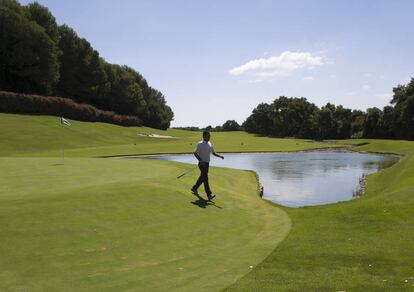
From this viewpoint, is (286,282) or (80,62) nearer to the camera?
(286,282)

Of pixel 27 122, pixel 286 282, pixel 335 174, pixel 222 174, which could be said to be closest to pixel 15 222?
pixel 286 282

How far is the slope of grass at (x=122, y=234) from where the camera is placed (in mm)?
9125

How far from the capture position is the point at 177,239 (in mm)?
12570

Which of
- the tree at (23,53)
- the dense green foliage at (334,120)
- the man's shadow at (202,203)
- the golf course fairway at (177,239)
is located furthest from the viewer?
the dense green foliage at (334,120)

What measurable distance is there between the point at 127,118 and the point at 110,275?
9945 centimetres

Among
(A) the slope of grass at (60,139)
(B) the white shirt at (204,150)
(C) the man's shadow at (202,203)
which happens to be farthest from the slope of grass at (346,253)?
(A) the slope of grass at (60,139)

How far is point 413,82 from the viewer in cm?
11044

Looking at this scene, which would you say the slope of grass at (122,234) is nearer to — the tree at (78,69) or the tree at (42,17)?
the tree at (42,17)

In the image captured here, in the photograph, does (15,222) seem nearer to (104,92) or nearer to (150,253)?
(150,253)

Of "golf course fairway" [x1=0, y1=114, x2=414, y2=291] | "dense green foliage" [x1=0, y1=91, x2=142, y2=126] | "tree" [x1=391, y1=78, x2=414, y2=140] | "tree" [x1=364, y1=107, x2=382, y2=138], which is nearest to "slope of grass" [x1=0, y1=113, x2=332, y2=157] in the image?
"dense green foliage" [x1=0, y1=91, x2=142, y2=126]

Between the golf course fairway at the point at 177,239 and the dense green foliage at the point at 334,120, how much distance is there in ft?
322

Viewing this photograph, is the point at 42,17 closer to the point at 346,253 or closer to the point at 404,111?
the point at 404,111

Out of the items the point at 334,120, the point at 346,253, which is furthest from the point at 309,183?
the point at 334,120

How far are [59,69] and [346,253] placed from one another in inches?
3952
